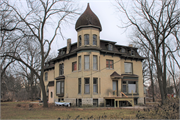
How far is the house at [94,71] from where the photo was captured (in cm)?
2280

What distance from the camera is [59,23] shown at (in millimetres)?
23359

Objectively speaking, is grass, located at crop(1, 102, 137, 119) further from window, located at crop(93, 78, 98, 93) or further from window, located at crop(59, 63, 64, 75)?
window, located at crop(59, 63, 64, 75)

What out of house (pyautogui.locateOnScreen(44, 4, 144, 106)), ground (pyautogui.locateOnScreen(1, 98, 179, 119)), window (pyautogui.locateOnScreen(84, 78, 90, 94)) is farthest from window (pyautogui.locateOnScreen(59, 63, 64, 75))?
ground (pyautogui.locateOnScreen(1, 98, 179, 119))

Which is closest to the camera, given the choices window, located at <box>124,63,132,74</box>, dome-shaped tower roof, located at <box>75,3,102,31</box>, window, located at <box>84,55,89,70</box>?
window, located at <box>84,55,89,70</box>

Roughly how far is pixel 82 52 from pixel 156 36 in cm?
1000

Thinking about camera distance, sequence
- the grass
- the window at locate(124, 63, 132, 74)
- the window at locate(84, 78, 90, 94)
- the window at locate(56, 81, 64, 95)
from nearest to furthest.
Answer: the grass
the window at locate(84, 78, 90, 94)
the window at locate(56, 81, 64, 95)
the window at locate(124, 63, 132, 74)

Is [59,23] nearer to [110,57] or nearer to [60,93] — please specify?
[110,57]

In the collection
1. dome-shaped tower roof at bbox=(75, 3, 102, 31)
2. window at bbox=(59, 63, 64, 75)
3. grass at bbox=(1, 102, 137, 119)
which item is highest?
dome-shaped tower roof at bbox=(75, 3, 102, 31)

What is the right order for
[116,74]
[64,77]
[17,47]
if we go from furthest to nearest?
[64,77]
[116,74]
[17,47]

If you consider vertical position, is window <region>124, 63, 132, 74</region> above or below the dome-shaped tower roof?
below

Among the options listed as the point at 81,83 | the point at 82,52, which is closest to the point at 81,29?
the point at 82,52

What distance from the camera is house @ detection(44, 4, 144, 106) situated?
898 inches

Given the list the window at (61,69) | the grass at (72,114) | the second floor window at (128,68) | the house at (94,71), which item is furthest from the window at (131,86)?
the grass at (72,114)

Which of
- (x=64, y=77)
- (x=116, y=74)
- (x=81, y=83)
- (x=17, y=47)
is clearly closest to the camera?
(x=17, y=47)
